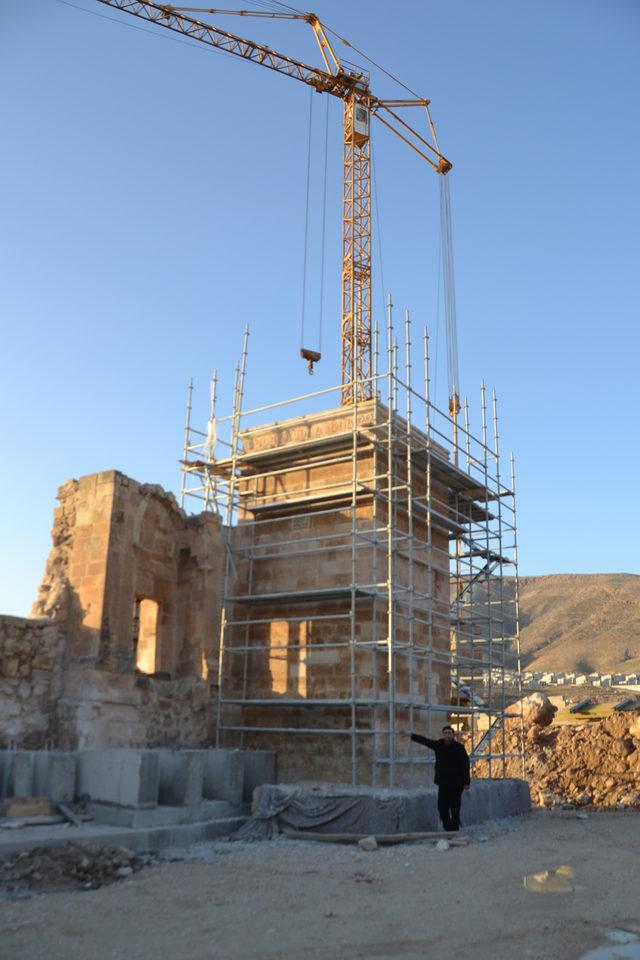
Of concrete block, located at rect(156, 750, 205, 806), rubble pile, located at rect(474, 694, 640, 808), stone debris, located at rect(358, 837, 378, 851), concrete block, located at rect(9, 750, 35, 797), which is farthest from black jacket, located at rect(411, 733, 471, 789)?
rubble pile, located at rect(474, 694, 640, 808)

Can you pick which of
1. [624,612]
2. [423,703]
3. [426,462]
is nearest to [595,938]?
[423,703]

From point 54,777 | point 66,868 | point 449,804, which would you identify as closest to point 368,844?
point 449,804

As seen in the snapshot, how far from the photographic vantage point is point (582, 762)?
19.4m

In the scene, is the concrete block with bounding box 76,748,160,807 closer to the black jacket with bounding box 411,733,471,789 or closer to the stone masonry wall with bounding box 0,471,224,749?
the stone masonry wall with bounding box 0,471,224,749

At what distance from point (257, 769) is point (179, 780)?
1698 millimetres

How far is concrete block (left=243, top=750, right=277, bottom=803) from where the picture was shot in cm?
1163

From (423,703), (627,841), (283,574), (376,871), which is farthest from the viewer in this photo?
(283,574)

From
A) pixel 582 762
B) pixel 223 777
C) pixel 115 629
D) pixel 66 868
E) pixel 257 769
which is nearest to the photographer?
pixel 66 868

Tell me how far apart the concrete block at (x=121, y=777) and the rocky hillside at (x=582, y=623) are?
147ft

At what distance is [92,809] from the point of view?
31.9ft

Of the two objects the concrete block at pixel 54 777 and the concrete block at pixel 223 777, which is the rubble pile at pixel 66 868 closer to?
the concrete block at pixel 54 777

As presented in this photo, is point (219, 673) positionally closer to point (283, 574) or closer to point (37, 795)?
point (283, 574)

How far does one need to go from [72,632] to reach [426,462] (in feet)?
20.3

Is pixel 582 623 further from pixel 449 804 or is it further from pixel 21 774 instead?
pixel 21 774
